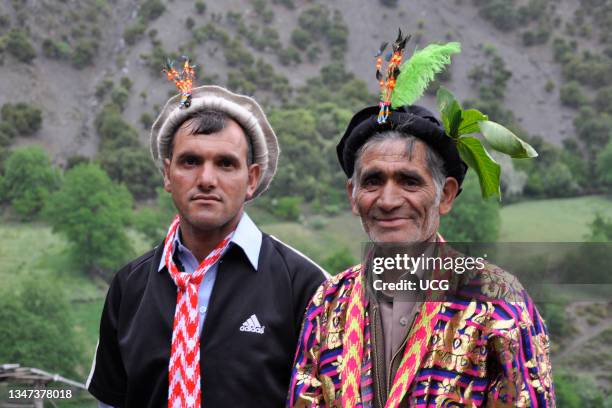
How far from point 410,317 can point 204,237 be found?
99 cm

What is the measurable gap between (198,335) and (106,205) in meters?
44.3

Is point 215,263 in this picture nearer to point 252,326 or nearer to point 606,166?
point 252,326

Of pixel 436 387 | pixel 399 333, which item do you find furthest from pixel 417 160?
pixel 436 387

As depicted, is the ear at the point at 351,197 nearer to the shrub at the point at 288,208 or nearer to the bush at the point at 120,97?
the shrub at the point at 288,208

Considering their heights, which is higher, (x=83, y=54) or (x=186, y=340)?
(x=83, y=54)

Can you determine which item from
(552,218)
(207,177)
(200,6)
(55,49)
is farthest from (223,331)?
(200,6)

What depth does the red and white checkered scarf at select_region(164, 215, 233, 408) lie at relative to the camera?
2987 mm

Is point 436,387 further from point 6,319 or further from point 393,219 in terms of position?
point 6,319

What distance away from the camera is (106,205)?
151 feet

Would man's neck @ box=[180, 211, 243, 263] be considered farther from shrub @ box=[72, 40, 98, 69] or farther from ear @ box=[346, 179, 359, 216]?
shrub @ box=[72, 40, 98, 69]

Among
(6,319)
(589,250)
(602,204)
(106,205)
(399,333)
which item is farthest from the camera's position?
(602,204)

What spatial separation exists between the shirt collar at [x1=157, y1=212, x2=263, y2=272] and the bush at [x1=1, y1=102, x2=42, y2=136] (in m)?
47.1

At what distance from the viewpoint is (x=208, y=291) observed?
3193 millimetres

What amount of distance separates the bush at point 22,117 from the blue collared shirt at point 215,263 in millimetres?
47081
